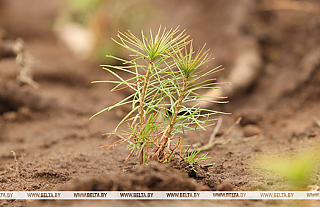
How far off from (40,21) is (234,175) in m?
4.59

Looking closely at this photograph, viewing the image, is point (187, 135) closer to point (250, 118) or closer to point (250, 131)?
point (250, 131)

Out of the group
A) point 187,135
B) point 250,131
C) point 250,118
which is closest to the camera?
point 187,135

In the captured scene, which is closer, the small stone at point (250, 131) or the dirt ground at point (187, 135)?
the dirt ground at point (187, 135)

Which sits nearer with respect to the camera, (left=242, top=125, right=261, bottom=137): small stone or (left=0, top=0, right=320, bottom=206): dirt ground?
(left=0, top=0, right=320, bottom=206): dirt ground

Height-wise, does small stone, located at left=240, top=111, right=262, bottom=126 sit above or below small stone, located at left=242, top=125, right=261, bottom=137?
above

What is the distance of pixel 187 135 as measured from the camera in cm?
249

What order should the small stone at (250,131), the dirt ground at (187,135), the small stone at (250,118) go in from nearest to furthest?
1. the dirt ground at (187,135)
2. the small stone at (250,131)
3. the small stone at (250,118)

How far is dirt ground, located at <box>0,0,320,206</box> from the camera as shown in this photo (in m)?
1.61

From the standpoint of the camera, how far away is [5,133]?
2.76 meters

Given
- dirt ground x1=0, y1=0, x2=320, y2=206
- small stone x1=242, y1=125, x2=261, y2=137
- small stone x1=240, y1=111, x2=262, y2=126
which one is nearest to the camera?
dirt ground x1=0, y1=0, x2=320, y2=206

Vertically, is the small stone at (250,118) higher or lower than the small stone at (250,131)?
higher

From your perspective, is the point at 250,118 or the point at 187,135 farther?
the point at 250,118

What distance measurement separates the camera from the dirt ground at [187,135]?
1.61 m

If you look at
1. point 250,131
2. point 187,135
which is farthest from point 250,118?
point 187,135
